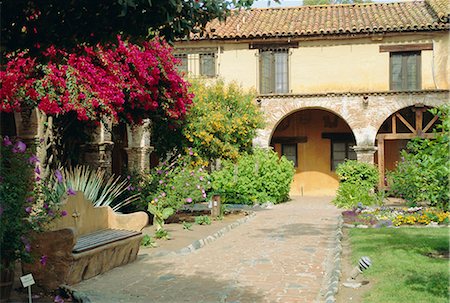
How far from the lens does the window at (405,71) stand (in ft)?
76.5

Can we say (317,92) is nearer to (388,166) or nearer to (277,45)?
(277,45)

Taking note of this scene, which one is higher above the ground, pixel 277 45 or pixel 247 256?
pixel 277 45

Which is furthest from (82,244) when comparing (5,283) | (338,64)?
(338,64)

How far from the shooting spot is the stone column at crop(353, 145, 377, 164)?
917 inches

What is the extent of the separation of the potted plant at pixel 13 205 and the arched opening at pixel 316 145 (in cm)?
2055

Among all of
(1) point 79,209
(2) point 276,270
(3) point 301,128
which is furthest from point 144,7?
(3) point 301,128

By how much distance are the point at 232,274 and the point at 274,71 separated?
16.6 meters

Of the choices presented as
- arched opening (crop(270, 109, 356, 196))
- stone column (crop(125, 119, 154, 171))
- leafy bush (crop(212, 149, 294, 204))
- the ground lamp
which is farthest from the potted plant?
arched opening (crop(270, 109, 356, 196))

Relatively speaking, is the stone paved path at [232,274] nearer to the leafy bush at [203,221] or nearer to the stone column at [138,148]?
the leafy bush at [203,221]

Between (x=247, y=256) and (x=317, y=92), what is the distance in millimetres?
14798

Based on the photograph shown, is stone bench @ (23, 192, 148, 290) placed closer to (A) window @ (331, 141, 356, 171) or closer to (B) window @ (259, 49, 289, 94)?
(B) window @ (259, 49, 289, 94)

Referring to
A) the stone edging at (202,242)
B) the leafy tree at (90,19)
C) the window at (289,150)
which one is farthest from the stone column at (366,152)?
the leafy tree at (90,19)

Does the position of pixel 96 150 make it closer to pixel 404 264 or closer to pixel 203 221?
pixel 203 221

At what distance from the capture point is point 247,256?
33.6 ft
